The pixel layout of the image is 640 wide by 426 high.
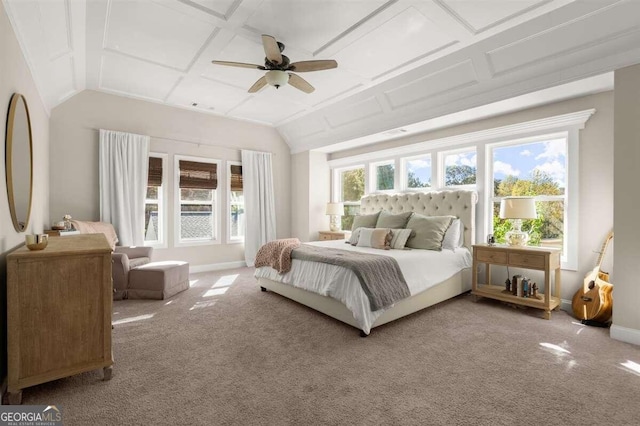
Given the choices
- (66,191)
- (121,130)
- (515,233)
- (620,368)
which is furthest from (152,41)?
(620,368)

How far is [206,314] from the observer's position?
344cm

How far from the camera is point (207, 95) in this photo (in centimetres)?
486

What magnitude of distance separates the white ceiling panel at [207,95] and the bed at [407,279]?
2.76m

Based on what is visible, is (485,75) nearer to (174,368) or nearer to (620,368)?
(620,368)

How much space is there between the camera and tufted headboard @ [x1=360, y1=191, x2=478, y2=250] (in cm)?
436

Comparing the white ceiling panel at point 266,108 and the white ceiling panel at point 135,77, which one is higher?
the white ceiling panel at point 135,77

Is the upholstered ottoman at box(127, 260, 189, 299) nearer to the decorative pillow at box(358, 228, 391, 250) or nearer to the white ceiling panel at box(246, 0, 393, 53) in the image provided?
the decorative pillow at box(358, 228, 391, 250)

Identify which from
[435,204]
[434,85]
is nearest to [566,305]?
[435,204]

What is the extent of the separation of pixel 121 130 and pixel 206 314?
3.56 m

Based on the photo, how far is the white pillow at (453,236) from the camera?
4164 mm

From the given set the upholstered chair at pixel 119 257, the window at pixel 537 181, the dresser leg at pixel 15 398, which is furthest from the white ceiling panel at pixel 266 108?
the dresser leg at pixel 15 398

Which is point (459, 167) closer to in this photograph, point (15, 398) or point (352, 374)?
point (352, 374)
